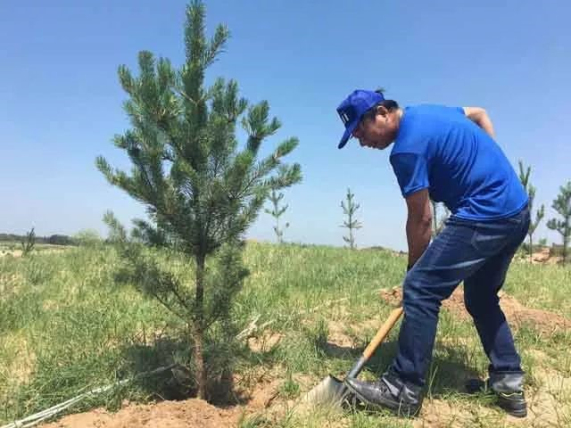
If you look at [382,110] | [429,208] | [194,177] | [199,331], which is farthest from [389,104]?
[199,331]

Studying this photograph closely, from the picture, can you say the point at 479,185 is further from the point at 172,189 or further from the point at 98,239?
the point at 98,239

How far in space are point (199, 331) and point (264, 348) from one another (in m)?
0.83

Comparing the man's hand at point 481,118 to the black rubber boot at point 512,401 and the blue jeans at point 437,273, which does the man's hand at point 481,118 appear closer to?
the blue jeans at point 437,273

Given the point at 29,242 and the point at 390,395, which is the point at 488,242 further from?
the point at 29,242

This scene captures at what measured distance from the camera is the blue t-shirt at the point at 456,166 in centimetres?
289

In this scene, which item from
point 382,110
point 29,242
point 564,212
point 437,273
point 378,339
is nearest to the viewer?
point 437,273

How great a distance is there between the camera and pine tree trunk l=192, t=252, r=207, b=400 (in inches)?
127

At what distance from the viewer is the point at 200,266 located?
327 centimetres

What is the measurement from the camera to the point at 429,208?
2939 mm

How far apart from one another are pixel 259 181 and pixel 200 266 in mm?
663

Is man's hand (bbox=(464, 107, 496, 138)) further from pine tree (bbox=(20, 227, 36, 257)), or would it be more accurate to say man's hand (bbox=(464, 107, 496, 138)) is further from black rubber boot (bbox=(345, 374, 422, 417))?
pine tree (bbox=(20, 227, 36, 257))

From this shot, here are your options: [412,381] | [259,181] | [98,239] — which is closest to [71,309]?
[98,239]

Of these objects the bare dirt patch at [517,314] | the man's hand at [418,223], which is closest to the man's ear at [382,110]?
the man's hand at [418,223]

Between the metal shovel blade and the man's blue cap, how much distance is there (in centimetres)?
152
